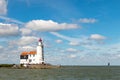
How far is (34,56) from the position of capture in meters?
142

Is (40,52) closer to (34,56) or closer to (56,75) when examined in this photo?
(34,56)

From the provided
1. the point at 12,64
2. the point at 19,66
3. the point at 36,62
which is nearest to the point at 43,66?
the point at 36,62

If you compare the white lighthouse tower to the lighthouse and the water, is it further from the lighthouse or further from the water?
the water

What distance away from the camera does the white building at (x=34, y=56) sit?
13600 centimetres

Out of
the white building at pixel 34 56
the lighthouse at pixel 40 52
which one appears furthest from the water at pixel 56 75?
the white building at pixel 34 56

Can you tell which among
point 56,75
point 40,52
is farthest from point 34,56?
point 56,75

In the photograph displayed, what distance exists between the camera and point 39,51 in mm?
136375

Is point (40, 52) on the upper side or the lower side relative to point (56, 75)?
upper

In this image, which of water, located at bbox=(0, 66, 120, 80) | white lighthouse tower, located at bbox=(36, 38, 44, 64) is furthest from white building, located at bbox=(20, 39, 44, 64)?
water, located at bbox=(0, 66, 120, 80)

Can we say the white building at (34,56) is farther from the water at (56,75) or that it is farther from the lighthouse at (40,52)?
the water at (56,75)

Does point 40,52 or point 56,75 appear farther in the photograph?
point 40,52

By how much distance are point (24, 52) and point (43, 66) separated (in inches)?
712

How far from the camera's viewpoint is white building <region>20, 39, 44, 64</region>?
13600 cm

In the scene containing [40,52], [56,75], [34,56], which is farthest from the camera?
[34,56]
